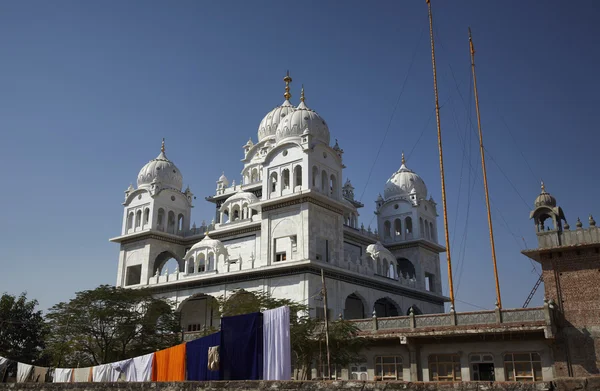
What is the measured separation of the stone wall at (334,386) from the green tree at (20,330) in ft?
83.2

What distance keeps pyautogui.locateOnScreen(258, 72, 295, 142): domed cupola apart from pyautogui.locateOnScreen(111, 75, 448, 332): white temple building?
0.35ft

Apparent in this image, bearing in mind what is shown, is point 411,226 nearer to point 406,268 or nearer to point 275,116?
point 406,268

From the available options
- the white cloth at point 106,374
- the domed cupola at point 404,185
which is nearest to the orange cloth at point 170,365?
the white cloth at point 106,374

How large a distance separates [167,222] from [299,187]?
563 inches

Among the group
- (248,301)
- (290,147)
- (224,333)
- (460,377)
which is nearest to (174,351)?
(224,333)

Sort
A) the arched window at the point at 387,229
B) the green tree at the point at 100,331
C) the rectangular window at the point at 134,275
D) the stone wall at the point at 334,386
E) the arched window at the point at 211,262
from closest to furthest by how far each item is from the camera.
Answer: the stone wall at the point at 334,386
the green tree at the point at 100,331
the arched window at the point at 211,262
the rectangular window at the point at 134,275
the arched window at the point at 387,229

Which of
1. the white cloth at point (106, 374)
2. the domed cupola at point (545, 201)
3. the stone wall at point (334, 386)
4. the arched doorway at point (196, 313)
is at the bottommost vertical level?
the stone wall at point (334, 386)

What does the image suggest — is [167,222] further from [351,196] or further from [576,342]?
[576,342]

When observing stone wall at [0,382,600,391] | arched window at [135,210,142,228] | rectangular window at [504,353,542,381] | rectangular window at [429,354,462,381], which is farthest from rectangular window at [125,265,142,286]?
rectangular window at [504,353,542,381]

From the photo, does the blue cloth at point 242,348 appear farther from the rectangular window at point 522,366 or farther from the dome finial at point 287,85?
the dome finial at point 287,85

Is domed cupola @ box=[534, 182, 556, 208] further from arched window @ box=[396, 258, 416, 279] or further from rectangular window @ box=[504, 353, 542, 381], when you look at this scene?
arched window @ box=[396, 258, 416, 279]

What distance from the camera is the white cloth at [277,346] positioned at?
1586 cm

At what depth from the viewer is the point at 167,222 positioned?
47.4 meters

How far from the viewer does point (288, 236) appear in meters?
38.0
